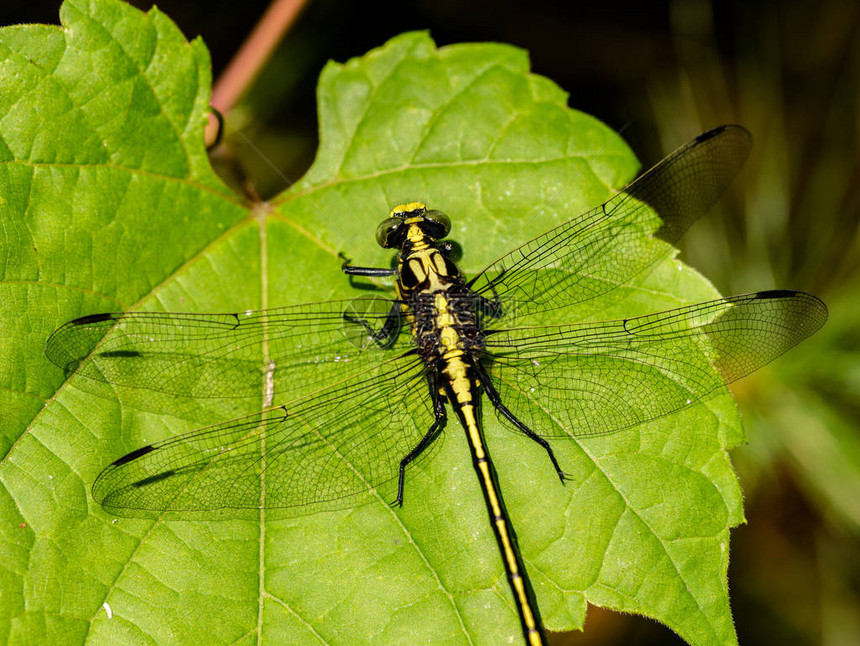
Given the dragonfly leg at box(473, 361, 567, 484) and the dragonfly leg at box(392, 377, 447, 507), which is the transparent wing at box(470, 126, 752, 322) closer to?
the dragonfly leg at box(473, 361, 567, 484)

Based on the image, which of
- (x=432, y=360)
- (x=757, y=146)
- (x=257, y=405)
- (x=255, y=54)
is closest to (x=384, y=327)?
(x=432, y=360)

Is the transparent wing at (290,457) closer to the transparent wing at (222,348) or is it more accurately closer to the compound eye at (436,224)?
the transparent wing at (222,348)

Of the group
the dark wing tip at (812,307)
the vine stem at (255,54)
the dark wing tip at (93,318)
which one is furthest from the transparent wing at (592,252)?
the vine stem at (255,54)

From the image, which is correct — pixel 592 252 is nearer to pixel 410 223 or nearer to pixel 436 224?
pixel 436 224

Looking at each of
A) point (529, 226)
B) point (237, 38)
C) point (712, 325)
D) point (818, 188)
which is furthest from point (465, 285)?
point (818, 188)

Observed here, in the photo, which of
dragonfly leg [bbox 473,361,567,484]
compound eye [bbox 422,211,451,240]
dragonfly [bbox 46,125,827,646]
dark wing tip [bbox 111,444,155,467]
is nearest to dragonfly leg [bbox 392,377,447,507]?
dragonfly [bbox 46,125,827,646]

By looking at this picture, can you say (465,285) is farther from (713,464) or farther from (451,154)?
(713,464)
